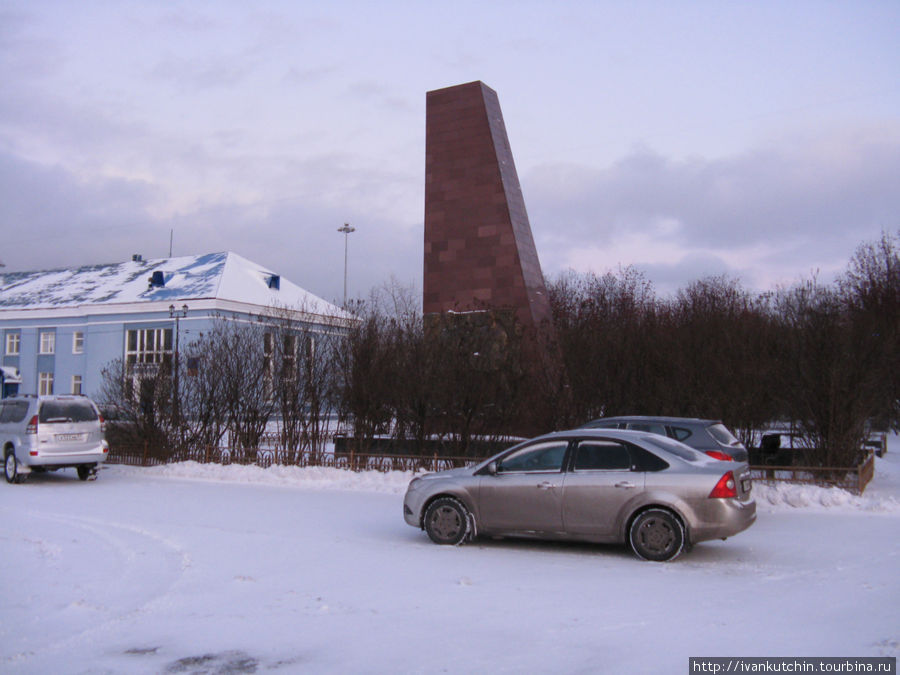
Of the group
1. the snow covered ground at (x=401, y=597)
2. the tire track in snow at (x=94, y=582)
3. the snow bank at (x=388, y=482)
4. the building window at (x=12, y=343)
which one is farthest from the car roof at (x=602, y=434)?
the building window at (x=12, y=343)

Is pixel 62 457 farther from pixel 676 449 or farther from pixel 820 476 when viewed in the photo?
pixel 820 476

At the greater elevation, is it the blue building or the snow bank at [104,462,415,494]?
the blue building

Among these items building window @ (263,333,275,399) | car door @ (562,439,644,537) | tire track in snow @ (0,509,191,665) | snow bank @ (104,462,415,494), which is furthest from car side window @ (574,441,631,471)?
building window @ (263,333,275,399)

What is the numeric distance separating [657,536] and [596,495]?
769 mm

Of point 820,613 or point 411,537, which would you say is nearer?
point 820,613

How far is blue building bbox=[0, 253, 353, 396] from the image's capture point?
44.3 metres

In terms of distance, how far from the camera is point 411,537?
10.2m

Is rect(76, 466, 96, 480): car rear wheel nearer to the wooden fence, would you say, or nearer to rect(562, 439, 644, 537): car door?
rect(562, 439, 644, 537): car door

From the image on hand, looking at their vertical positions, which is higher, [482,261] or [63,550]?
[482,261]

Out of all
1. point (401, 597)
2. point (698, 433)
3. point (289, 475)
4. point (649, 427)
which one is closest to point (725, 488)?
point (401, 597)

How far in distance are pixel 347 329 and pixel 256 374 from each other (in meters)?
2.77

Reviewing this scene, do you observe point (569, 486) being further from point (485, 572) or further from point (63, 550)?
point (63, 550)

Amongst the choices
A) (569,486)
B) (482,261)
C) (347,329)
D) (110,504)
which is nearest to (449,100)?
(482,261)

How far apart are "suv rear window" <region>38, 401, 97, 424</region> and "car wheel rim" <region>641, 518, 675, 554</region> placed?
1275 cm
